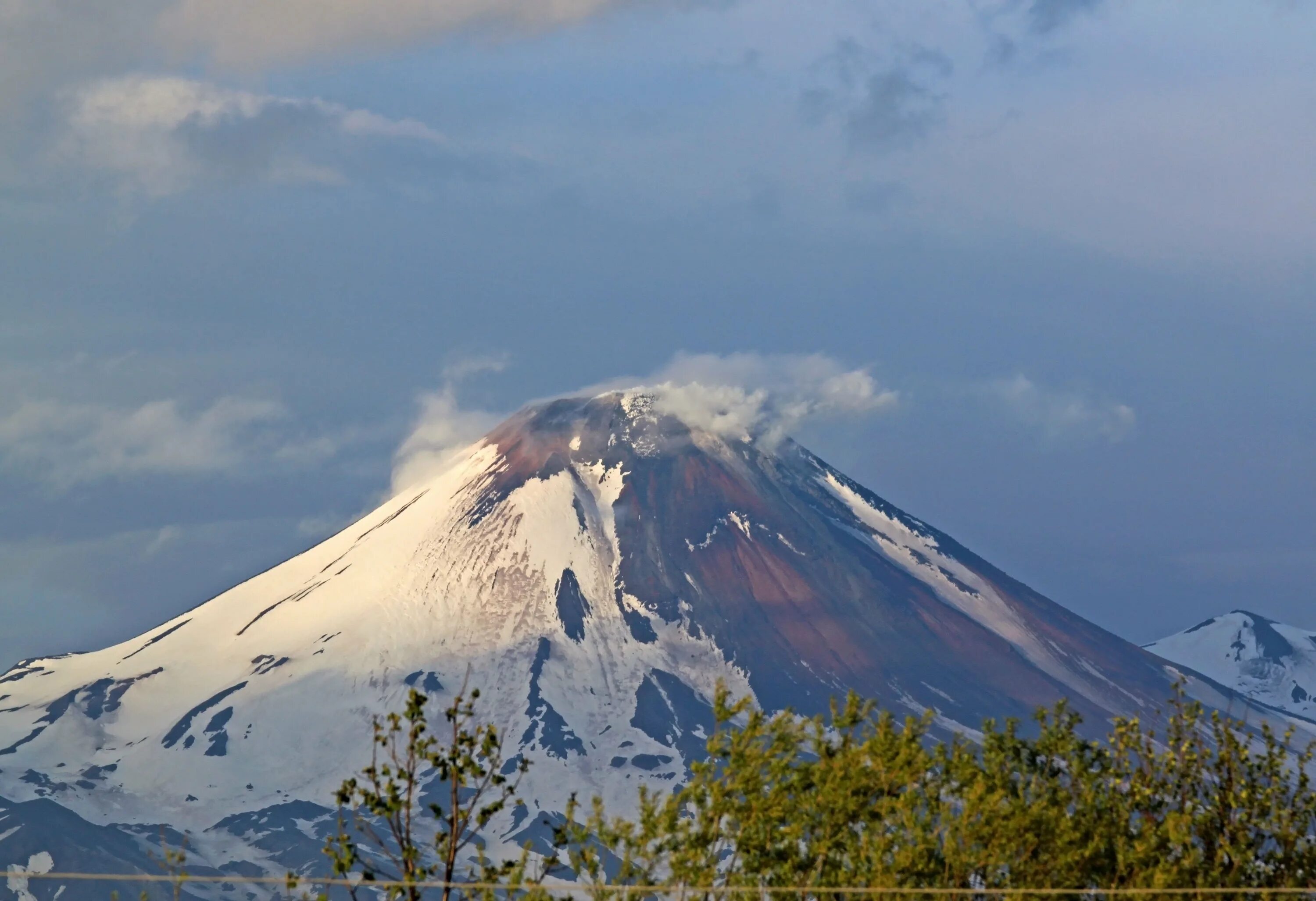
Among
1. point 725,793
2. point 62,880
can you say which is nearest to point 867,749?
point 725,793

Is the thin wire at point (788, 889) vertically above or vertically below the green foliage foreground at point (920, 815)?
below

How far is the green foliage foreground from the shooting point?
22.4 m

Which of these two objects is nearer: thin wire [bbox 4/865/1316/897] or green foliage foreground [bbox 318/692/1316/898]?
thin wire [bbox 4/865/1316/897]

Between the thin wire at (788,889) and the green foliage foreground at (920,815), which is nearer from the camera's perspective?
the thin wire at (788,889)

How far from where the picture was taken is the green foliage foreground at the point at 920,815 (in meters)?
22.4

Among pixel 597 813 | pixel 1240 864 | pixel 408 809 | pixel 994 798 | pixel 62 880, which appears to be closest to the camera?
pixel 408 809

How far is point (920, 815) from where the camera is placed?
2586 centimetres

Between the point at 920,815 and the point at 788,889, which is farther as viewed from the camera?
the point at 920,815

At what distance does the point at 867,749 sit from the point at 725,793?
9.86 ft

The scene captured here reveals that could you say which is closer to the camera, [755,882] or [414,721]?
[414,721]

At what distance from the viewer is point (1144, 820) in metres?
27.7

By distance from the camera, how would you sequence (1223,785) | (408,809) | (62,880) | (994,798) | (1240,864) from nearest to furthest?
(408,809), (994,798), (1240,864), (1223,785), (62,880)

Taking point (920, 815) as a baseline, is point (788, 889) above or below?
below

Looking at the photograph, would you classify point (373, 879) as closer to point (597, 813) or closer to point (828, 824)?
point (597, 813)
